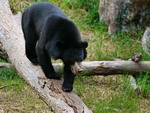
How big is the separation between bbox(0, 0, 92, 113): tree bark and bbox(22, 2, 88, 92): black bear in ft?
0.37

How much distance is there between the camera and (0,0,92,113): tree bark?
4133 millimetres

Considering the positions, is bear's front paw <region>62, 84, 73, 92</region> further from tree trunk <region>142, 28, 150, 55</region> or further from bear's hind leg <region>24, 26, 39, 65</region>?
tree trunk <region>142, 28, 150, 55</region>

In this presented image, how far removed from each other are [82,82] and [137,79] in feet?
3.06

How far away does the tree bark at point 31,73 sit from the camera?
13.6 ft

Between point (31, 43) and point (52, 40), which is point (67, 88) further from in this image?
point (31, 43)

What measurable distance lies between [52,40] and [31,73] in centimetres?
77

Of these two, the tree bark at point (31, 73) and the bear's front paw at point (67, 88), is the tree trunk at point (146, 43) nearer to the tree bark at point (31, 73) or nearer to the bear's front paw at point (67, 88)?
the tree bark at point (31, 73)

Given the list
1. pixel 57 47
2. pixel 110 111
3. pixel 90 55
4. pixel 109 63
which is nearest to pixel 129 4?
pixel 90 55

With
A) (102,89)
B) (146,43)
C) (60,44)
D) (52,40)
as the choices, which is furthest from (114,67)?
(60,44)

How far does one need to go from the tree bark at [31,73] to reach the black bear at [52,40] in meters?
0.11

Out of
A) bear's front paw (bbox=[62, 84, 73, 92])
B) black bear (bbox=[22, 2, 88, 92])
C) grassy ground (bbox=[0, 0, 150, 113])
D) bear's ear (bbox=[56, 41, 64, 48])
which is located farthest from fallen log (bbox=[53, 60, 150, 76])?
bear's ear (bbox=[56, 41, 64, 48])

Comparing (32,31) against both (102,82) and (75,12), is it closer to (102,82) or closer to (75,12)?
(102,82)

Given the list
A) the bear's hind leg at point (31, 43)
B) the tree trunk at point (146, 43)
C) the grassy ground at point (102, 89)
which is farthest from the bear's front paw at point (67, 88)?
the tree trunk at point (146, 43)

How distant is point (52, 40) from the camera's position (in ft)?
14.0
